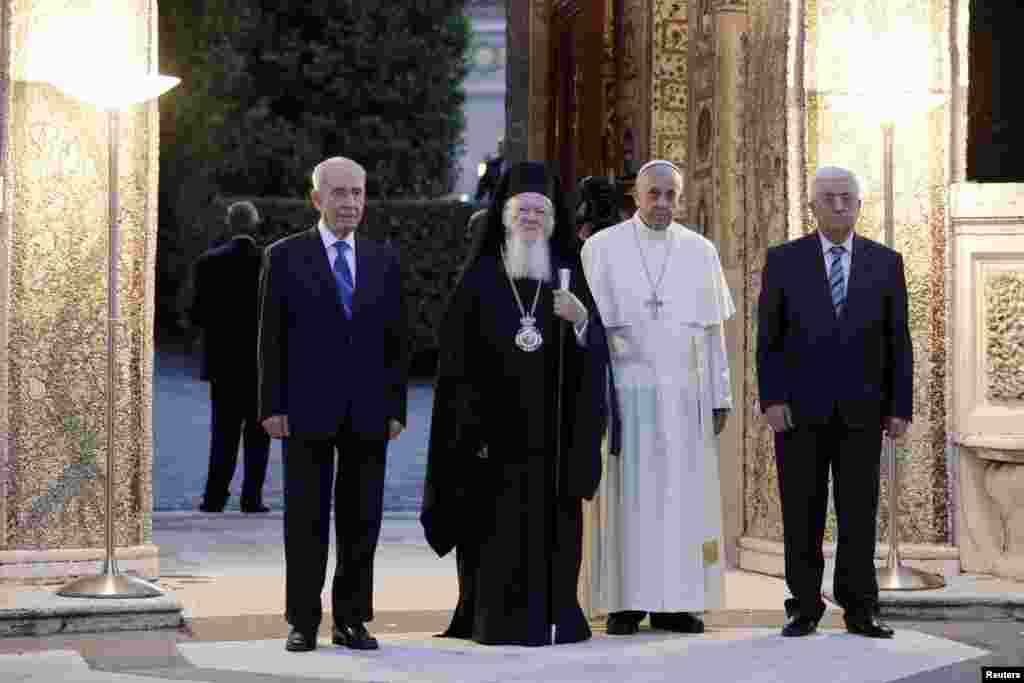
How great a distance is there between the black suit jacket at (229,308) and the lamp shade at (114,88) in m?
4.22

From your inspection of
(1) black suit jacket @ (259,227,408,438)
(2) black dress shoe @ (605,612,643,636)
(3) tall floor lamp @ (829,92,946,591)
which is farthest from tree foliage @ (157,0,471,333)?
(1) black suit jacket @ (259,227,408,438)

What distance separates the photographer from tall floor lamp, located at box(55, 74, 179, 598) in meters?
9.44

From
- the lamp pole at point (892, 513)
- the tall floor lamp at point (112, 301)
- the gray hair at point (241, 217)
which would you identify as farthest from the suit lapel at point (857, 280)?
the gray hair at point (241, 217)

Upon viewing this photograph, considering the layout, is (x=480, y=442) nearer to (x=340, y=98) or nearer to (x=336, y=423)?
(x=336, y=423)

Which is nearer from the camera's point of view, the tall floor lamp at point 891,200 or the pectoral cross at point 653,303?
the pectoral cross at point 653,303

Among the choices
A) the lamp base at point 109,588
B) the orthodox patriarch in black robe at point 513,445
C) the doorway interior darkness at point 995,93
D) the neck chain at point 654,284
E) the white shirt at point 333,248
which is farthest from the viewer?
the doorway interior darkness at point 995,93

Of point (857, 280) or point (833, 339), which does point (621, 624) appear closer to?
point (833, 339)

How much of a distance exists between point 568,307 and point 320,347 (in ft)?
3.08

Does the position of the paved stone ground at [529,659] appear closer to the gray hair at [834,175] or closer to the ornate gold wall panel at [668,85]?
the gray hair at [834,175]

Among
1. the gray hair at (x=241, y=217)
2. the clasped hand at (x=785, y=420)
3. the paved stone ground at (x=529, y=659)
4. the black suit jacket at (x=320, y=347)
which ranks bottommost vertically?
the paved stone ground at (x=529, y=659)

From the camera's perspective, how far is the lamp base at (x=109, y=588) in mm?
9383

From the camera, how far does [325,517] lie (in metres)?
8.51

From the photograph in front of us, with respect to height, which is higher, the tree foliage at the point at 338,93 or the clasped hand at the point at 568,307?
the tree foliage at the point at 338,93

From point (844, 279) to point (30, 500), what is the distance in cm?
361
